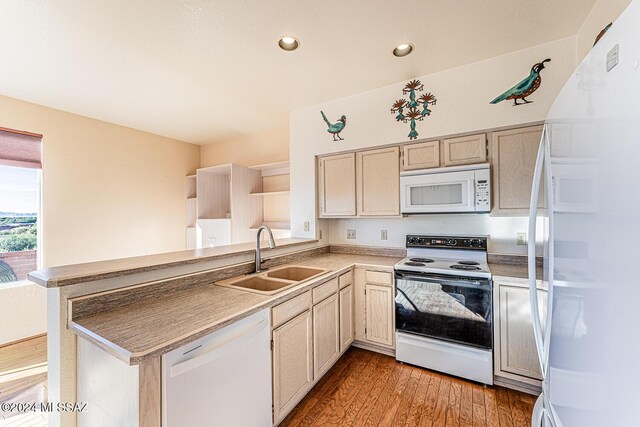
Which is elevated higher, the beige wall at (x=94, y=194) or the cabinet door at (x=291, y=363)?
the beige wall at (x=94, y=194)

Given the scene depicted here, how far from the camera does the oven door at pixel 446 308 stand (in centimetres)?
201

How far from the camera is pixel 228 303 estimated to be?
1462 mm

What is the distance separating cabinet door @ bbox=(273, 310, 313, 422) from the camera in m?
1.59

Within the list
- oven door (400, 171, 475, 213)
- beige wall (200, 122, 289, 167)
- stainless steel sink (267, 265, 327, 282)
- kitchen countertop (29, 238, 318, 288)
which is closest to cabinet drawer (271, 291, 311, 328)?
stainless steel sink (267, 265, 327, 282)

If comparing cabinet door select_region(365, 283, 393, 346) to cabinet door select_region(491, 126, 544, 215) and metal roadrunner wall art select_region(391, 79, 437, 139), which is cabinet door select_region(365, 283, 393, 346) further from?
metal roadrunner wall art select_region(391, 79, 437, 139)

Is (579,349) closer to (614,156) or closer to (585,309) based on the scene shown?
(585,309)

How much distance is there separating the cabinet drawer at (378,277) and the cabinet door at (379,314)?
38 mm

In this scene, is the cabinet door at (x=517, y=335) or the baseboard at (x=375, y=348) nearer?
A: the cabinet door at (x=517, y=335)

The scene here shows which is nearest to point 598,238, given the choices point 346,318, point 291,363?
point 291,363

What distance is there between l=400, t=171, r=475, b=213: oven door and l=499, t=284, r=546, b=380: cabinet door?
2.37 feet

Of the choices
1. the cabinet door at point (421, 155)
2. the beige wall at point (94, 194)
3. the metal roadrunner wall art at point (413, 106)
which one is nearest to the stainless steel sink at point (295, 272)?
the cabinet door at point (421, 155)

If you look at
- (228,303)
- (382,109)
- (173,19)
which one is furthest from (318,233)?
(173,19)

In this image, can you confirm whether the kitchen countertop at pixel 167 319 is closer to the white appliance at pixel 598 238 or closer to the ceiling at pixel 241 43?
the white appliance at pixel 598 238

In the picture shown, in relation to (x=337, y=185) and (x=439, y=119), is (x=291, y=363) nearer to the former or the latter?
(x=337, y=185)
